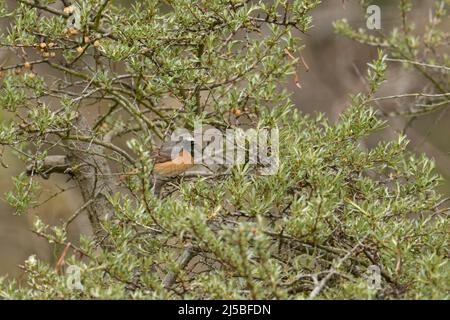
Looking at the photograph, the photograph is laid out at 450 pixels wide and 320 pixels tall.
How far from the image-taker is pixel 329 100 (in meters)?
10.4

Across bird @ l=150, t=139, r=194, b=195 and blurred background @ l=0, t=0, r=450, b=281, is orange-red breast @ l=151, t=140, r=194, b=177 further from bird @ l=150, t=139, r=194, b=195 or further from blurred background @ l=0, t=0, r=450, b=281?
blurred background @ l=0, t=0, r=450, b=281

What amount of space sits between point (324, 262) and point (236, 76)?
123cm

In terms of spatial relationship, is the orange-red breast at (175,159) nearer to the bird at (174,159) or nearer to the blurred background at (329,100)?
the bird at (174,159)

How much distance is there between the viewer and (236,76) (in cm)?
379

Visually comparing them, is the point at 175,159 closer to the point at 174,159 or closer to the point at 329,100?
the point at 174,159

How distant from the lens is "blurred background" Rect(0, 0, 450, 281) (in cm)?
770

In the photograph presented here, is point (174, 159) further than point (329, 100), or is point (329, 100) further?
point (329, 100)

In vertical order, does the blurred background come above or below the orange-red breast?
above

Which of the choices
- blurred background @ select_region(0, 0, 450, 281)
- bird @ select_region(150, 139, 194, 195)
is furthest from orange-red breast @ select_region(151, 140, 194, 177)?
blurred background @ select_region(0, 0, 450, 281)

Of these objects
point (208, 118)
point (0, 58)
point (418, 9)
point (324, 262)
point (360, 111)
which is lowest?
point (324, 262)

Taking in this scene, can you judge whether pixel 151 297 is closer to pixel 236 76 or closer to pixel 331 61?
pixel 236 76

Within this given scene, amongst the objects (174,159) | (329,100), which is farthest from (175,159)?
(329,100)

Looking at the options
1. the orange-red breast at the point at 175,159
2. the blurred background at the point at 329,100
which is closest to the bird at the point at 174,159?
the orange-red breast at the point at 175,159

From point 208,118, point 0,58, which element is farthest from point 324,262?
point 0,58
